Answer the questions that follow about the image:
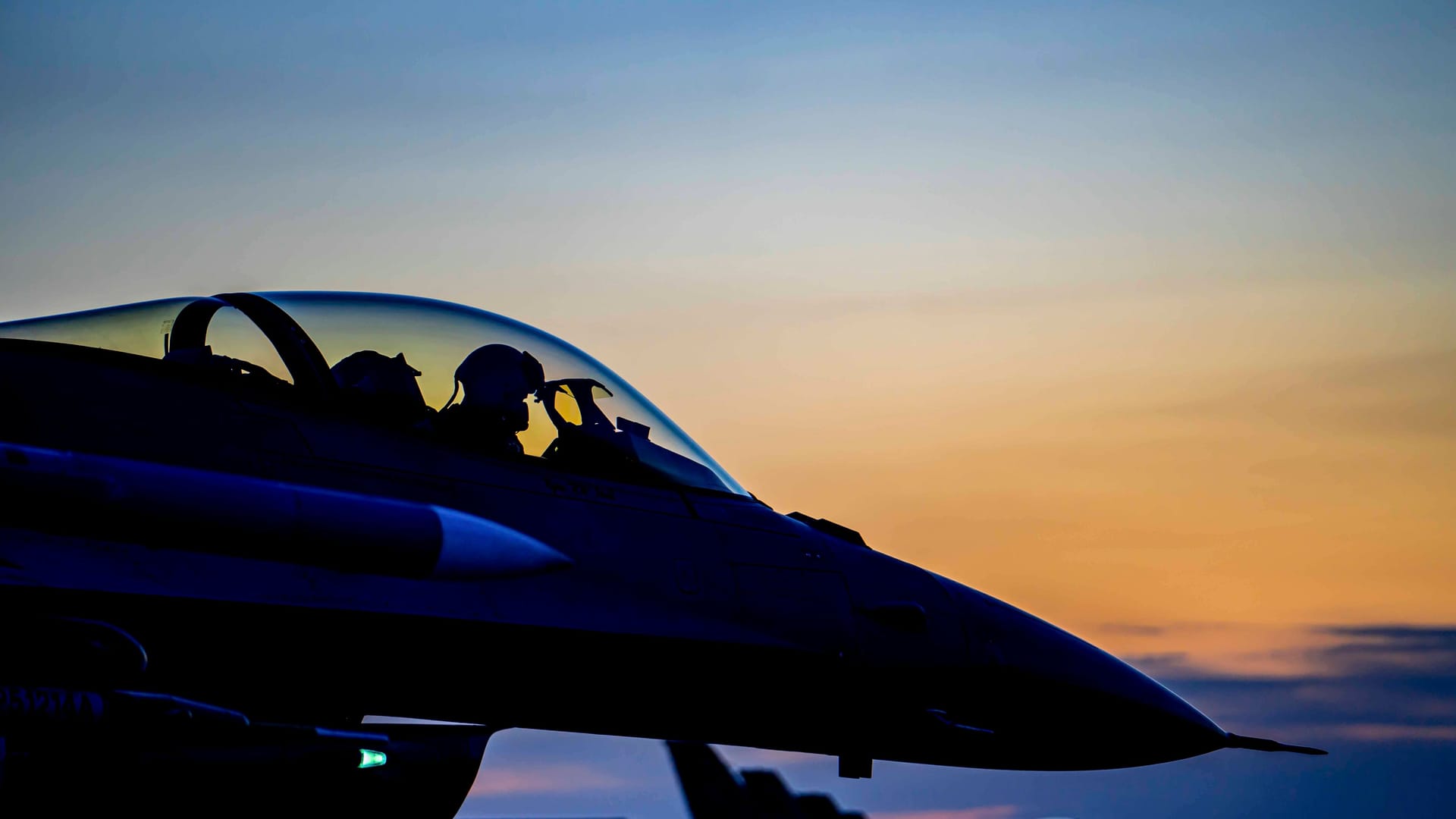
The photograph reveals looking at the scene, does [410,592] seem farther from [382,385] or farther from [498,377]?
[498,377]

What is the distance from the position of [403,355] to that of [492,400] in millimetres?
654

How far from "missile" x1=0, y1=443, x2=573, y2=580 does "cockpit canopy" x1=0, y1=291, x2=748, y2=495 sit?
1.72 meters

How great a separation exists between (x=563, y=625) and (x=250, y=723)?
1.95 meters

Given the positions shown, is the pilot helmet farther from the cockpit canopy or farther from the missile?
the missile

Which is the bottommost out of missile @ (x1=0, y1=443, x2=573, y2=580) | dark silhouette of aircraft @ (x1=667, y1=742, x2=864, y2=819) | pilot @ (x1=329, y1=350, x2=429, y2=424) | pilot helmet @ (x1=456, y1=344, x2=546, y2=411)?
dark silhouette of aircraft @ (x1=667, y1=742, x2=864, y2=819)

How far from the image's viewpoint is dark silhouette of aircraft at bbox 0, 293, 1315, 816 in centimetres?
760

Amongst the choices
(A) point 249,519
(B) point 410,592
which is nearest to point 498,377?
(B) point 410,592

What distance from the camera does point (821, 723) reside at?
420 inches

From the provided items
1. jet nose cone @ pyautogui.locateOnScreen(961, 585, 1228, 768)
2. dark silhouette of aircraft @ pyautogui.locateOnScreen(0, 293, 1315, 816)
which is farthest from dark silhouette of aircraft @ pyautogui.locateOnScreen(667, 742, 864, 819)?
jet nose cone @ pyautogui.locateOnScreen(961, 585, 1228, 768)

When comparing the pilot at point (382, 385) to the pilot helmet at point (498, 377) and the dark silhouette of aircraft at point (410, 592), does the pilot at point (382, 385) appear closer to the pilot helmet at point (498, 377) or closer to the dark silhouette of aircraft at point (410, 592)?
the dark silhouette of aircraft at point (410, 592)

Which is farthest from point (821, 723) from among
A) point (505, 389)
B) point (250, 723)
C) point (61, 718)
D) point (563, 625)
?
point (61, 718)

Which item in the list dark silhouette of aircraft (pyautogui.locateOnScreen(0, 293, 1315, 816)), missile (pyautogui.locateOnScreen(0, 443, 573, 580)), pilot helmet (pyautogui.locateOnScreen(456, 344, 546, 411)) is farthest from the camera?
pilot helmet (pyautogui.locateOnScreen(456, 344, 546, 411))

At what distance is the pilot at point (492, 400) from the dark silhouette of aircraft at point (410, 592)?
0.9 inches

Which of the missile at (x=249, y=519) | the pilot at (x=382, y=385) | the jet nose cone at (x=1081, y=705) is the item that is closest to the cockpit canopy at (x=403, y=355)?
the pilot at (x=382, y=385)
